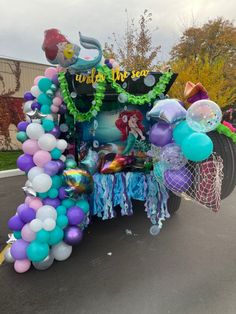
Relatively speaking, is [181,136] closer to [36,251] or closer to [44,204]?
[44,204]

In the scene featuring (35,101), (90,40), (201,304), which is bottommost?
(201,304)

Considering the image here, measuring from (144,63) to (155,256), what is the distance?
939 cm

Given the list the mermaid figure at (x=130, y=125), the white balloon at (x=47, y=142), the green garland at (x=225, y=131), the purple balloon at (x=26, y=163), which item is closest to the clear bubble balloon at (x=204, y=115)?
the green garland at (x=225, y=131)

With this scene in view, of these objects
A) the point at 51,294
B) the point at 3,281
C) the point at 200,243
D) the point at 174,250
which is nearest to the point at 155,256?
the point at 174,250

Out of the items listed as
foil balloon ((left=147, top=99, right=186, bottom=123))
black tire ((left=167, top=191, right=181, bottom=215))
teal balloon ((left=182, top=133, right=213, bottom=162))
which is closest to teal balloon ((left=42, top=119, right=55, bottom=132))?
foil balloon ((left=147, top=99, right=186, bottom=123))

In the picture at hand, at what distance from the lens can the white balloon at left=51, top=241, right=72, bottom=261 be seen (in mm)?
3008

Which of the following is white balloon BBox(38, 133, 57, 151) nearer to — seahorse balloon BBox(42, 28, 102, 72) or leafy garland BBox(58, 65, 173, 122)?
leafy garland BBox(58, 65, 173, 122)

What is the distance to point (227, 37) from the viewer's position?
1967 centimetres

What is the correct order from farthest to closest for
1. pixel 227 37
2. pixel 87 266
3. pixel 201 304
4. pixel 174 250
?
pixel 227 37, pixel 174 250, pixel 87 266, pixel 201 304

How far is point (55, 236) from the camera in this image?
2.89 m

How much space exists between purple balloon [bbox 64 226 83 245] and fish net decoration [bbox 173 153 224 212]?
1.34 meters

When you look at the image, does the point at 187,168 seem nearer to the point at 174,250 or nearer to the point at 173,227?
the point at 174,250

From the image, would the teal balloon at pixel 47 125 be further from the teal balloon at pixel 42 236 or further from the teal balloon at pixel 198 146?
the teal balloon at pixel 198 146

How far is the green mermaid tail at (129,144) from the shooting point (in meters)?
3.73
